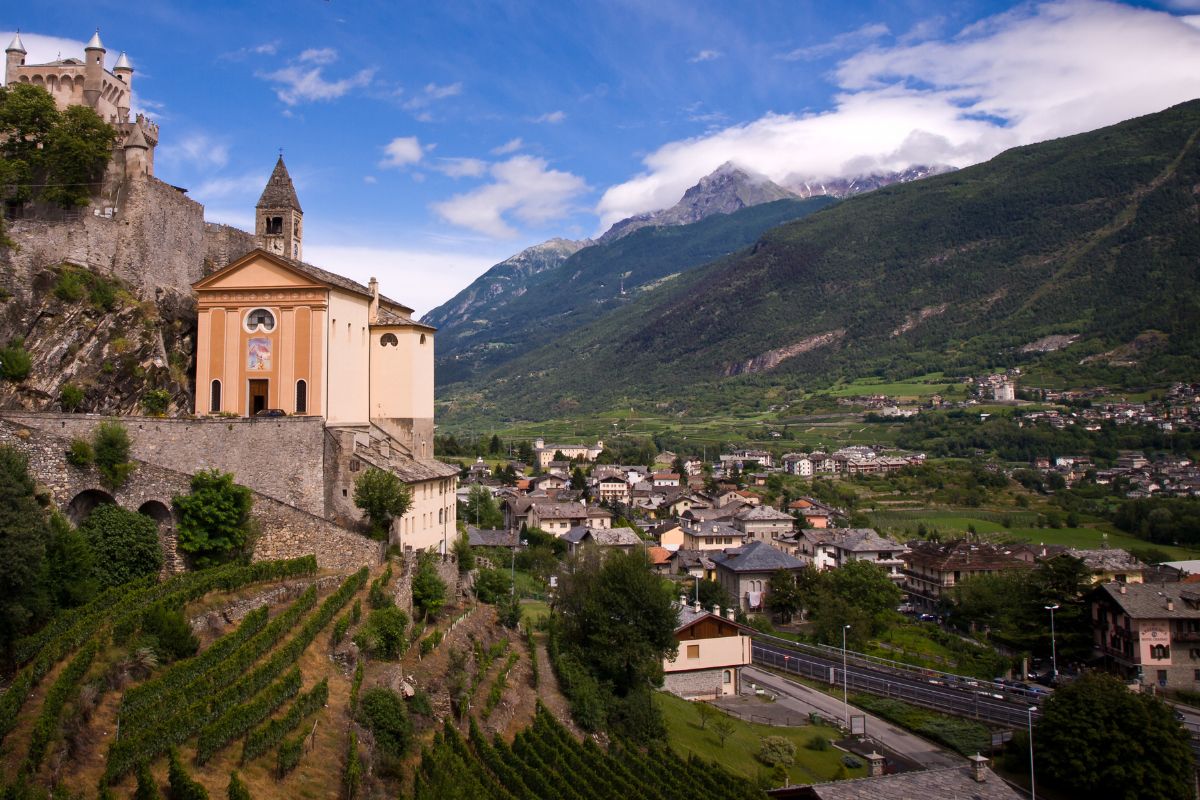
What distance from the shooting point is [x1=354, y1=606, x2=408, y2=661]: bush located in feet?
102

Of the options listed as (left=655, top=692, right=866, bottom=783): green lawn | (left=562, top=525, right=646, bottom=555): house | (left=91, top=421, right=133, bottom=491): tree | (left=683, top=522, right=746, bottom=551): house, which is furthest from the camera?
(left=683, top=522, right=746, bottom=551): house

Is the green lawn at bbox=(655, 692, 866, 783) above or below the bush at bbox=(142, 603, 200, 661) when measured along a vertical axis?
below

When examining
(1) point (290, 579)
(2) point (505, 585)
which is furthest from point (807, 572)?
(1) point (290, 579)

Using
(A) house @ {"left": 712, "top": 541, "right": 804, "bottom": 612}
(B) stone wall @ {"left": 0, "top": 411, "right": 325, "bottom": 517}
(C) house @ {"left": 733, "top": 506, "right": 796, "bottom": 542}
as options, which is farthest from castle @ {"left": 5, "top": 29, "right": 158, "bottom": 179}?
(C) house @ {"left": 733, "top": 506, "right": 796, "bottom": 542}

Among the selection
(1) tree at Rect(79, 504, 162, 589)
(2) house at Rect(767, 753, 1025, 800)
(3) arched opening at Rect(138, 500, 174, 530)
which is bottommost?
(2) house at Rect(767, 753, 1025, 800)

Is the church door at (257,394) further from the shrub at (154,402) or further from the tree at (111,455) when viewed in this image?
the tree at (111,455)

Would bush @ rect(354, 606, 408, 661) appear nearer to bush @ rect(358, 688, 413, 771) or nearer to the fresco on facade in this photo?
bush @ rect(358, 688, 413, 771)

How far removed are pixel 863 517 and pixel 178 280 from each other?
4216 inches

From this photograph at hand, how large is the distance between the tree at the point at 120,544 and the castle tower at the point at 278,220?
2571 centimetres

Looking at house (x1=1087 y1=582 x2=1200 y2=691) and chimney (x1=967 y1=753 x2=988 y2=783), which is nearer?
chimney (x1=967 y1=753 x2=988 y2=783)

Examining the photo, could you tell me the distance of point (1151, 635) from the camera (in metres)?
65.0

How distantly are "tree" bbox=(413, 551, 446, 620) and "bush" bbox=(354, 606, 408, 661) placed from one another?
4.75 meters

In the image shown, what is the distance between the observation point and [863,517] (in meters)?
134

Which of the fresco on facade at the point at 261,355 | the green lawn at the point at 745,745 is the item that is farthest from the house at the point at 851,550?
the fresco on facade at the point at 261,355
